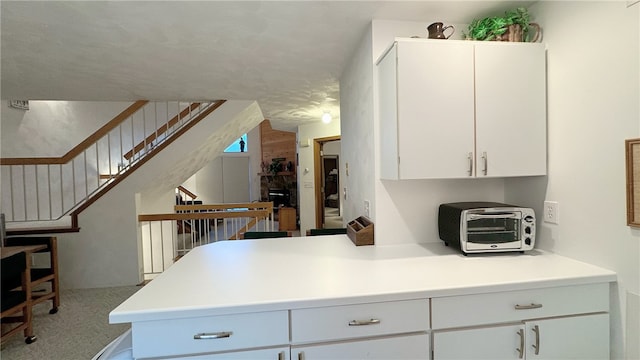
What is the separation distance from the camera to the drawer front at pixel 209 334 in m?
1.08

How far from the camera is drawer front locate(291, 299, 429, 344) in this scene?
1144mm

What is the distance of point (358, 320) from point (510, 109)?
4.63 feet

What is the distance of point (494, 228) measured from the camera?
1677mm

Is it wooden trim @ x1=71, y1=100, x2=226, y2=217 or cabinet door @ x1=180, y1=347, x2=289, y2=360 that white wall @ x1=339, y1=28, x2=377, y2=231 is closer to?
cabinet door @ x1=180, y1=347, x2=289, y2=360

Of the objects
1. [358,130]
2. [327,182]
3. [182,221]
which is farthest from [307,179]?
[358,130]

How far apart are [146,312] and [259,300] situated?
16.0 inches

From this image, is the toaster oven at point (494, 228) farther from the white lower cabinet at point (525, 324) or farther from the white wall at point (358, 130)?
the white wall at point (358, 130)

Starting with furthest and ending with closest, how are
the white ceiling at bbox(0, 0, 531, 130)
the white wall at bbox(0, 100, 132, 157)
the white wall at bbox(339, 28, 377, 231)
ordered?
the white wall at bbox(0, 100, 132, 157), the white wall at bbox(339, 28, 377, 231), the white ceiling at bbox(0, 0, 531, 130)

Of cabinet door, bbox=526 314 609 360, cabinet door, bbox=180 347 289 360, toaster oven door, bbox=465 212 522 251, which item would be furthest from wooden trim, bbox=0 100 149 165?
cabinet door, bbox=526 314 609 360

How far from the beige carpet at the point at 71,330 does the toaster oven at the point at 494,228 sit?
116 inches

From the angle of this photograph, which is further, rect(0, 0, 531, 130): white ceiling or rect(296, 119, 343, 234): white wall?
rect(296, 119, 343, 234): white wall

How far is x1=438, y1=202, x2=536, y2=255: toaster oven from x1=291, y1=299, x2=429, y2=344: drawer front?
2.05 ft

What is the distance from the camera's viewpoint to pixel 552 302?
1.30 meters

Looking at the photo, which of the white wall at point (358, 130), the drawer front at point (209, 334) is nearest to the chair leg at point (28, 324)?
the drawer front at point (209, 334)
